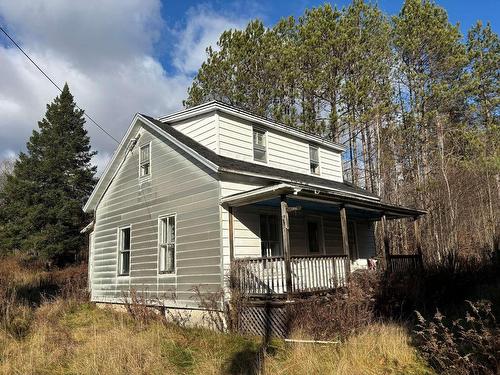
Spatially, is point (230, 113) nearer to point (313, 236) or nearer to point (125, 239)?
point (313, 236)

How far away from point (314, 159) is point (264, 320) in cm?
877

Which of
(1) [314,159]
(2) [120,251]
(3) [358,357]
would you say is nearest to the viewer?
(3) [358,357]

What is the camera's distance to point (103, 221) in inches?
615

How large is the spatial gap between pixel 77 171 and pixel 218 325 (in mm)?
24504

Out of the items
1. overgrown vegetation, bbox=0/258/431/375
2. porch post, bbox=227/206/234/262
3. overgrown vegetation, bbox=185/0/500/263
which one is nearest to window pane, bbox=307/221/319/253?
porch post, bbox=227/206/234/262

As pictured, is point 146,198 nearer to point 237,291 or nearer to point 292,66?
point 237,291

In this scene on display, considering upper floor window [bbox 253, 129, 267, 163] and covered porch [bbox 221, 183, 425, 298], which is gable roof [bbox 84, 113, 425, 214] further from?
covered porch [bbox 221, 183, 425, 298]

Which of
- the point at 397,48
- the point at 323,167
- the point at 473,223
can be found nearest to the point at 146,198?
the point at 323,167

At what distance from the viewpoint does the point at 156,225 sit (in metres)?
12.8

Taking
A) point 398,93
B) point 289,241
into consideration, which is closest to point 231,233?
point 289,241

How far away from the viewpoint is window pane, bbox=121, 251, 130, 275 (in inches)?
555

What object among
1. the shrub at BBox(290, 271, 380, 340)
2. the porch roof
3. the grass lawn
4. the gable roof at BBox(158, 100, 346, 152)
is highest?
the gable roof at BBox(158, 100, 346, 152)

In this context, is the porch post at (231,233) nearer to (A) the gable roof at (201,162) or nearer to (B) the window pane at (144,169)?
(A) the gable roof at (201,162)

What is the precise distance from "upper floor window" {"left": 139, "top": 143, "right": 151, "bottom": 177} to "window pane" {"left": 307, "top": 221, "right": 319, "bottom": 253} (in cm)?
578
